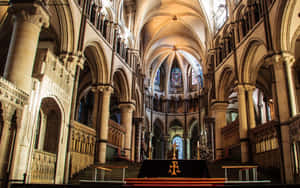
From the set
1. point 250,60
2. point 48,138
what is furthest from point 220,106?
point 48,138

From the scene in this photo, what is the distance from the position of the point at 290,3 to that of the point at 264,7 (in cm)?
200

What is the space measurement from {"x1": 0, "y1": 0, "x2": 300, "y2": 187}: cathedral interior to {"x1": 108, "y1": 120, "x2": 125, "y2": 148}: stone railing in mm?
145

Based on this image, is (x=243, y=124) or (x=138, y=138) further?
(x=138, y=138)

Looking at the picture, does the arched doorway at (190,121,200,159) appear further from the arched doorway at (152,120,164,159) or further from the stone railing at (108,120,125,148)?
the stone railing at (108,120,125,148)

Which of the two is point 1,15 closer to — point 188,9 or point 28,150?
point 28,150

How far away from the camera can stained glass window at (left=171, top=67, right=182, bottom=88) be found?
3625cm

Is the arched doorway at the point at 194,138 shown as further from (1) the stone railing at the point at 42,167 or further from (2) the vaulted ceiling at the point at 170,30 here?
(1) the stone railing at the point at 42,167

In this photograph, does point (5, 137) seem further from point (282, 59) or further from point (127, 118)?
point (127, 118)

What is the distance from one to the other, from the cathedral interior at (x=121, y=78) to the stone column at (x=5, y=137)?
0.03 m

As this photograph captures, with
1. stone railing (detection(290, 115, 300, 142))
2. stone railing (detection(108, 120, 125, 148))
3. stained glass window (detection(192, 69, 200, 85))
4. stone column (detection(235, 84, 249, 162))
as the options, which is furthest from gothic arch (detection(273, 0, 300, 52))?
stained glass window (detection(192, 69, 200, 85))

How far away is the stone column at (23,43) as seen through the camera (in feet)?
29.2

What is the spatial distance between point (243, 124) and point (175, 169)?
7.33 m

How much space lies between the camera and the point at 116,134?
66.6ft

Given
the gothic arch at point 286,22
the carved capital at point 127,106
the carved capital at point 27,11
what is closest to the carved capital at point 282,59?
the gothic arch at point 286,22
